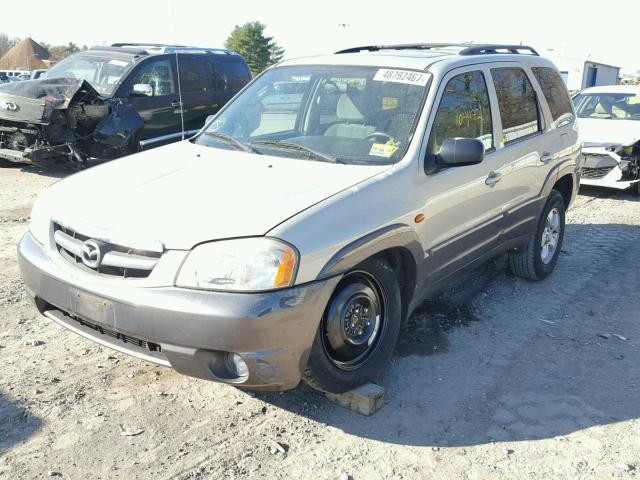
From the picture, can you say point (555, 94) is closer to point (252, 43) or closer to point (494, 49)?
point (494, 49)

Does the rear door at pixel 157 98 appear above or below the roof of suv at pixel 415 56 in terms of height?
below

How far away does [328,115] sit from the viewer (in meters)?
4.07

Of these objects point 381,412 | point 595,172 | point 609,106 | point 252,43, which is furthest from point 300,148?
point 252,43

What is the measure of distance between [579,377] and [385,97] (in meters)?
2.13

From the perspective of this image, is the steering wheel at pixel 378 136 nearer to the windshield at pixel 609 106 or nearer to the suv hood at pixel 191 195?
the suv hood at pixel 191 195

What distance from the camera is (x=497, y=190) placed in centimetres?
442

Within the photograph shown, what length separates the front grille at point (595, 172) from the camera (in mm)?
9211

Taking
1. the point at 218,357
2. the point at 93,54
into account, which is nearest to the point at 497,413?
the point at 218,357

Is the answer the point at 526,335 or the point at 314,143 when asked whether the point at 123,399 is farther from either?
the point at 526,335

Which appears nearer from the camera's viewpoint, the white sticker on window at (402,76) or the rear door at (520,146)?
the white sticker on window at (402,76)

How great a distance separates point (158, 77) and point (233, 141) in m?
7.01

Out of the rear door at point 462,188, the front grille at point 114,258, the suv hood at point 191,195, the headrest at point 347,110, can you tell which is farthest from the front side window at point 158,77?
the front grille at point 114,258

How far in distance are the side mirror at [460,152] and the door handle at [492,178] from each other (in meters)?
0.63

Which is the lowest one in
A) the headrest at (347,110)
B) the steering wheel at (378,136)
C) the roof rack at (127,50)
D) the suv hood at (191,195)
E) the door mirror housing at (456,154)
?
the suv hood at (191,195)
